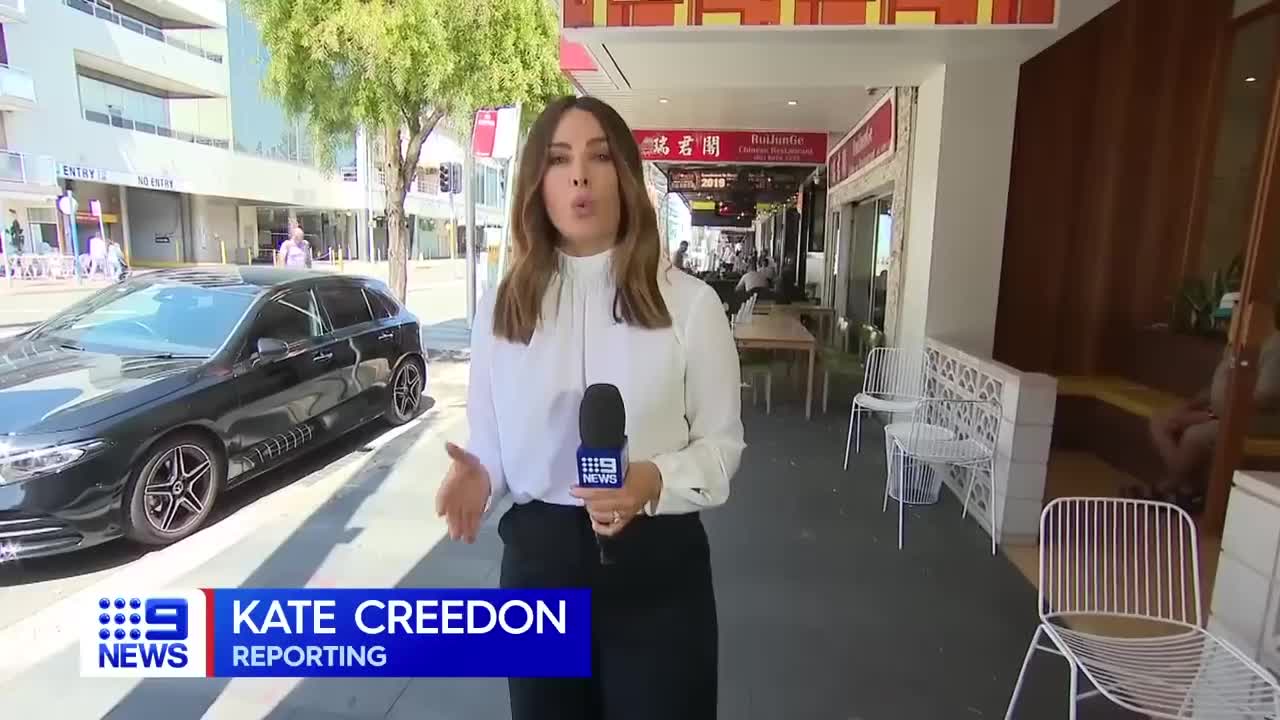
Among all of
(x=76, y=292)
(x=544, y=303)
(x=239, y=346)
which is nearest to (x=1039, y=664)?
(x=544, y=303)

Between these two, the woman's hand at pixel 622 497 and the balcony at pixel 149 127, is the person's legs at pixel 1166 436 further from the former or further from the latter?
the balcony at pixel 149 127

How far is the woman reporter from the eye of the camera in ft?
3.89

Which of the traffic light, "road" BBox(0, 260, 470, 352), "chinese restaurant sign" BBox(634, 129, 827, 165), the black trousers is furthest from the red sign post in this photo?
the black trousers

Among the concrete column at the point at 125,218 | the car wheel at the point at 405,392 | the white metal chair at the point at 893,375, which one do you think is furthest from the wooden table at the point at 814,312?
the concrete column at the point at 125,218

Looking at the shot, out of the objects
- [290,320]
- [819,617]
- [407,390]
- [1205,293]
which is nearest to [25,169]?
[407,390]

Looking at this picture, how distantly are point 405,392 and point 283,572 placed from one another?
2988 millimetres

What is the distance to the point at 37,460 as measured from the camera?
318 centimetres

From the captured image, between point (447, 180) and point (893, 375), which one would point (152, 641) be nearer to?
point (893, 375)

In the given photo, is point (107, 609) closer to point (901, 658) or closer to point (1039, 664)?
point (901, 658)

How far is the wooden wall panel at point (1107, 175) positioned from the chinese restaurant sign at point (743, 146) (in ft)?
15.5

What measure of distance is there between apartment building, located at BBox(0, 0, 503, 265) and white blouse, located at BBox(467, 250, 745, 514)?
1367 cm

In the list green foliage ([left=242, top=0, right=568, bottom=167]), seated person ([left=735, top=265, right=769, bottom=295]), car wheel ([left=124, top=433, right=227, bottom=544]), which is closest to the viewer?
car wheel ([left=124, top=433, right=227, bottom=544])

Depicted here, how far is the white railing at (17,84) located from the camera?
1616cm

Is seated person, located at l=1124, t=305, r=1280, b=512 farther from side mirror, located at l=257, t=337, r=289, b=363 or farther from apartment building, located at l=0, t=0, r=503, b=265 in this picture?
apartment building, located at l=0, t=0, r=503, b=265
